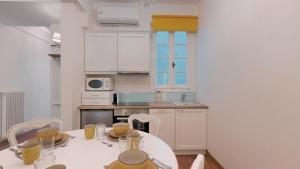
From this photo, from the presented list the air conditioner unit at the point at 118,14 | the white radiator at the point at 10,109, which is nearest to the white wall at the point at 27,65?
the white radiator at the point at 10,109

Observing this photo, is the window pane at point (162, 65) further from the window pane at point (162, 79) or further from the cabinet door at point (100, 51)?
the cabinet door at point (100, 51)

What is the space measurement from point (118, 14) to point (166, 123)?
6.92 ft

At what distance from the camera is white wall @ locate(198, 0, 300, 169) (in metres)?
1.41

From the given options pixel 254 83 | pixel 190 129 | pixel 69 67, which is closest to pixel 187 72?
pixel 190 129

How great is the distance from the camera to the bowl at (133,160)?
853mm

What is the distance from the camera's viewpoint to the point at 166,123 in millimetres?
3119

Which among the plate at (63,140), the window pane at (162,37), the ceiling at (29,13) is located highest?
the ceiling at (29,13)

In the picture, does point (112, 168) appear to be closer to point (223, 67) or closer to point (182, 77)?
point (223, 67)

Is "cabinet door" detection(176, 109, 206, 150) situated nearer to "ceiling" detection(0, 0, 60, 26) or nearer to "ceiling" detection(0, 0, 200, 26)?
"ceiling" detection(0, 0, 200, 26)

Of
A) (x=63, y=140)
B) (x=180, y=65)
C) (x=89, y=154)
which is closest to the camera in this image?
(x=89, y=154)

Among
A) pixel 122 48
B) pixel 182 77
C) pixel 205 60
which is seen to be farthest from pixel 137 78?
pixel 205 60

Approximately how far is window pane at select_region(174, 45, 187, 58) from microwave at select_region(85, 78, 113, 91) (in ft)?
4.85

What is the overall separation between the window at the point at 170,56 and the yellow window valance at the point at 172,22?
0.21m

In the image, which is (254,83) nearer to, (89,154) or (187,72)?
(89,154)
